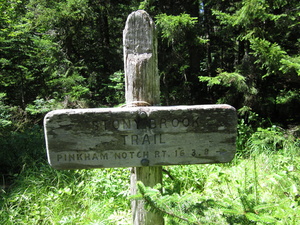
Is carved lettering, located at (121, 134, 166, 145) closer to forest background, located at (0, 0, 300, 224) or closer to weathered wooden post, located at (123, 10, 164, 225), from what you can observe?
weathered wooden post, located at (123, 10, 164, 225)

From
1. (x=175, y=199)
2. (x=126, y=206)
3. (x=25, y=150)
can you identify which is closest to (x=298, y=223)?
(x=175, y=199)

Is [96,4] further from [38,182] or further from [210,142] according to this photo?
[210,142]

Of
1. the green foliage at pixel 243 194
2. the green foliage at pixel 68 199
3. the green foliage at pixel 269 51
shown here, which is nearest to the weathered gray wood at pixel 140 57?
the green foliage at pixel 243 194

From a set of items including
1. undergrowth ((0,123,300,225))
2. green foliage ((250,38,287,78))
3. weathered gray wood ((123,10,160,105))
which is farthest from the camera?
green foliage ((250,38,287,78))

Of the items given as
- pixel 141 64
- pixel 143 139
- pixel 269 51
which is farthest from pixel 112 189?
pixel 269 51

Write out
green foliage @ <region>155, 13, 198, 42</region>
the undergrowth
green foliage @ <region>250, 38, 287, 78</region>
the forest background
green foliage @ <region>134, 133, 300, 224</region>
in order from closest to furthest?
green foliage @ <region>134, 133, 300, 224</region>, the undergrowth, green foliage @ <region>250, 38, 287, 78</region>, the forest background, green foliage @ <region>155, 13, 198, 42</region>

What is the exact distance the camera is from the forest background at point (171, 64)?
4.18 metres

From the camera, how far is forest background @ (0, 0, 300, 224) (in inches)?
165

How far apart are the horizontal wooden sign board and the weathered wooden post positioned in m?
0.23

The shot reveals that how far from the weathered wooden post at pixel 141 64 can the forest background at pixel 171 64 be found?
2728 mm

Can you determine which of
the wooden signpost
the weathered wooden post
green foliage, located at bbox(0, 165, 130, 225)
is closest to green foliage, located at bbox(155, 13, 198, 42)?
green foliage, located at bbox(0, 165, 130, 225)

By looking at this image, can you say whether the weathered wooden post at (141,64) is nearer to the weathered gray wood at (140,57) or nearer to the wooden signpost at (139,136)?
the weathered gray wood at (140,57)

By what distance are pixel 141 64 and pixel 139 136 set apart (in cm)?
50

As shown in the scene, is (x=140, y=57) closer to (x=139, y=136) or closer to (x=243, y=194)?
(x=139, y=136)
